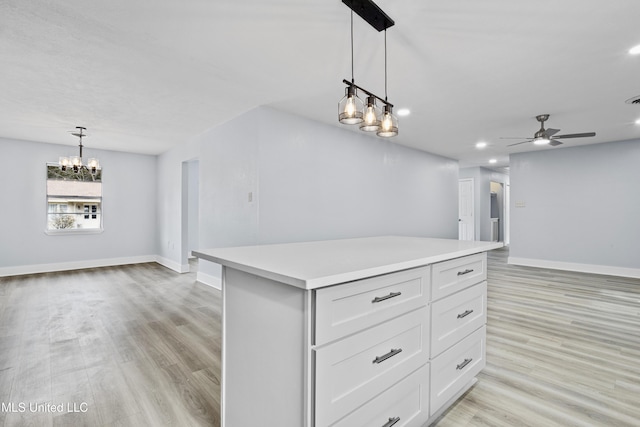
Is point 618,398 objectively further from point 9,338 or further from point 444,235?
point 444,235

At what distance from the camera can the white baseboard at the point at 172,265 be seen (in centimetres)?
579

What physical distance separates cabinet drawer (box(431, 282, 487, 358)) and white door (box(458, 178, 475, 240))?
7.71 meters

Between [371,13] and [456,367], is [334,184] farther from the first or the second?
[456,367]

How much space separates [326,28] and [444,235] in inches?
237

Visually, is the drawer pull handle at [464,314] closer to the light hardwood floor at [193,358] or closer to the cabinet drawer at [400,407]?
the cabinet drawer at [400,407]

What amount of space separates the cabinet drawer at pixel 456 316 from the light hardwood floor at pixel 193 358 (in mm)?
436

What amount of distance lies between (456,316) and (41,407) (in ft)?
8.28

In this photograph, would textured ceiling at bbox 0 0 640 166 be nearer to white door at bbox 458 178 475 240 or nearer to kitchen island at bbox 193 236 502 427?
kitchen island at bbox 193 236 502 427

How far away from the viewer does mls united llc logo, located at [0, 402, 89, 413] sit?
5.84 feet

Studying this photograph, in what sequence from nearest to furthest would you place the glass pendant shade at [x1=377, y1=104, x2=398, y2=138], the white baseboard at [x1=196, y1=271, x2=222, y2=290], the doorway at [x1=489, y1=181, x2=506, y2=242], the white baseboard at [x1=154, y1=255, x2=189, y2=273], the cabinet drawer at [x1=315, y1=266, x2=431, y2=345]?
the cabinet drawer at [x1=315, y1=266, x2=431, y2=345]
the glass pendant shade at [x1=377, y1=104, x2=398, y2=138]
the white baseboard at [x1=196, y1=271, x2=222, y2=290]
the white baseboard at [x1=154, y1=255, x2=189, y2=273]
the doorway at [x1=489, y1=181, x2=506, y2=242]

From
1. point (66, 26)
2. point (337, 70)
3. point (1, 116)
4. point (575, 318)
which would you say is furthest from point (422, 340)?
point (1, 116)

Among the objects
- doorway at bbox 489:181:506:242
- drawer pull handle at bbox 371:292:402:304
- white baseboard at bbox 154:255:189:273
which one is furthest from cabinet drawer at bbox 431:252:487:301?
doorway at bbox 489:181:506:242

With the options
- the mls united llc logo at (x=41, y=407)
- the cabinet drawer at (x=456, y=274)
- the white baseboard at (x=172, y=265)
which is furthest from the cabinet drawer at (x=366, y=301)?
the white baseboard at (x=172, y=265)

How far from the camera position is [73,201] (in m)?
6.15
